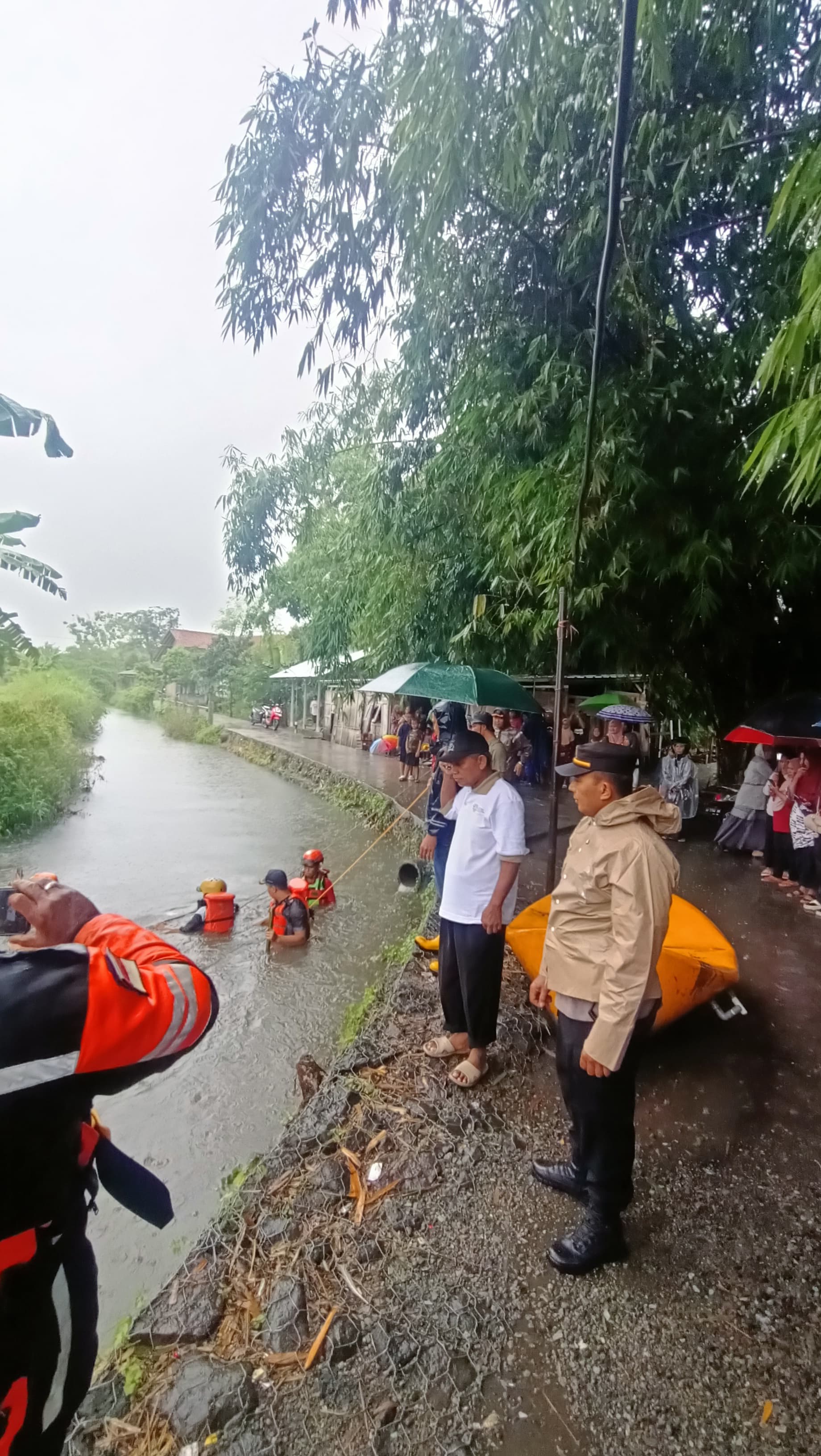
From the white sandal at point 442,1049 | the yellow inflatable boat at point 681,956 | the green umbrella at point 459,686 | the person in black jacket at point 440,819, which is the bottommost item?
the white sandal at point 442,1049

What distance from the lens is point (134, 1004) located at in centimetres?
115

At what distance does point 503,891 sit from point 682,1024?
1.64m

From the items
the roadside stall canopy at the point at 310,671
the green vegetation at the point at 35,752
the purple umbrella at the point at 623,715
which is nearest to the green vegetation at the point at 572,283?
the purple umbrella at the point at 623,715

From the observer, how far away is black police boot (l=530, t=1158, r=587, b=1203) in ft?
7.97

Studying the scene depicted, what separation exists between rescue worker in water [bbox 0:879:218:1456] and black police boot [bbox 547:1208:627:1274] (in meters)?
1.42

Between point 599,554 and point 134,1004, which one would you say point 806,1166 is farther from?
point 599,554

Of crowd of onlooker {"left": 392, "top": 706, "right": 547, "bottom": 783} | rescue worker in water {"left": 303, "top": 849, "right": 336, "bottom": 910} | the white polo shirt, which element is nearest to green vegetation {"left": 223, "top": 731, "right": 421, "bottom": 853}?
crowd of onlooker {"left": 392, "top": 706, "right": 547, "bottom": 783}

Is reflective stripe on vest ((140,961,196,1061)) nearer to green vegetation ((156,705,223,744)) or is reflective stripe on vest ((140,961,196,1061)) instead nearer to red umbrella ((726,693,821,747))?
red umbrella ((726,693,821,747))

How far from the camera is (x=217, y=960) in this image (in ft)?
21.9

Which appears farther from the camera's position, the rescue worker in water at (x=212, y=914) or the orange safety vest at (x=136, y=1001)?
the rescue worker in water at (x=212, y=914)

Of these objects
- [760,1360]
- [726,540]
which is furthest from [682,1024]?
[726,540]

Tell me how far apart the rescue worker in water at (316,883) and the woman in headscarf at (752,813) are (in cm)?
486

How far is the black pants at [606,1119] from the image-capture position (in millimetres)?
2119

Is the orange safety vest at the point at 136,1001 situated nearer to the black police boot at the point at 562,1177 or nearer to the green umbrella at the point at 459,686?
the black police boot at the point at 562,1177
